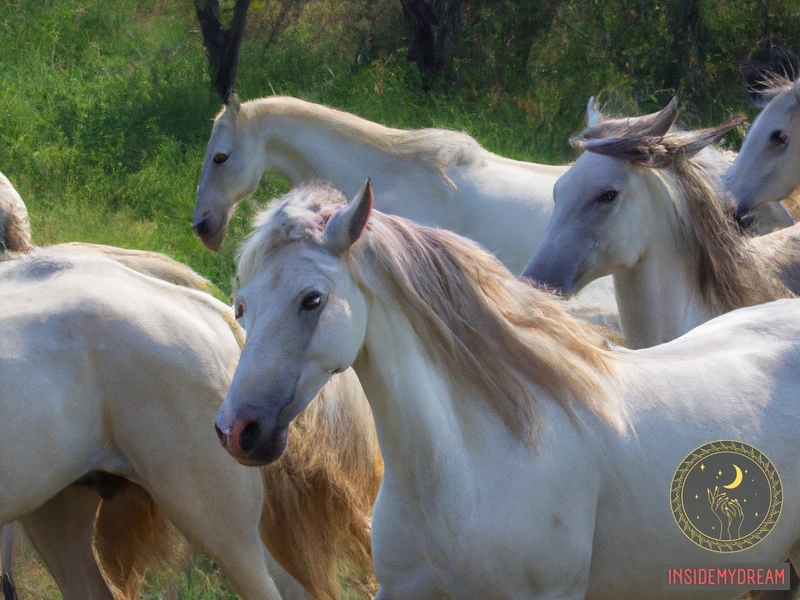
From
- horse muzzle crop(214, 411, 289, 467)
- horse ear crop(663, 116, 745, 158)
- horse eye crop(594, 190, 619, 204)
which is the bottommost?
horse muzzle crop(214, 411, 289, 467)

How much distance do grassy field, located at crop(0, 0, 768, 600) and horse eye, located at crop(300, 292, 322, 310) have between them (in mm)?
4408

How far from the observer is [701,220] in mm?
3451

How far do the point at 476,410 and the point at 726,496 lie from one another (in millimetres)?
725

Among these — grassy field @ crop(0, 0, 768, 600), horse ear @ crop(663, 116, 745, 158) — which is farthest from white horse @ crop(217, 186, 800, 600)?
grassy field @ crop(0, 0, 768, 600)

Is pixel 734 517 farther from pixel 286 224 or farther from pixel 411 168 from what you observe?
pixel 411 168

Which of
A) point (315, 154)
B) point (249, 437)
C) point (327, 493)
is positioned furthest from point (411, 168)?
point (249, 437)

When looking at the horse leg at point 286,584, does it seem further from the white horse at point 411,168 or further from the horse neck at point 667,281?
the white horse at point 411,168

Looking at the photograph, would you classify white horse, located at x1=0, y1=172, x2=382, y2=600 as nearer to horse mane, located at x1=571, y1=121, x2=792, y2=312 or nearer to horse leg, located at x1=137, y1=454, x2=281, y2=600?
horse leg, located at x1=137, y1=454, x2=281, y2=600

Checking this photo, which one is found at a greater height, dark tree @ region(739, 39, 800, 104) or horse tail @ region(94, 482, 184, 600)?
dark tree @ region(739, 39, 800, 104)

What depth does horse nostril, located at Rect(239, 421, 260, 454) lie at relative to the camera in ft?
6.82

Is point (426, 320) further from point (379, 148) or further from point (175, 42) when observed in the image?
point (175, 42)

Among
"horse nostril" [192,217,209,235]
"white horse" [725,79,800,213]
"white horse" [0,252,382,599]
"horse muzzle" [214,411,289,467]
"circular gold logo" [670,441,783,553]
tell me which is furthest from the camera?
"horse nostril" [192,217,209,235]

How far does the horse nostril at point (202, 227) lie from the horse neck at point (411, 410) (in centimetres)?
376

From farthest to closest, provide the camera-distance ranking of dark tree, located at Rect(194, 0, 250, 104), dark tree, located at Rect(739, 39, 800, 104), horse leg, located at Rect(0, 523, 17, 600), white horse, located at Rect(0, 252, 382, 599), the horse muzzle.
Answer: dark tree, located at Rect(194, 0, 250, 104), dark tree, located at Rect(739, 39, 800, 104), horse leg, located at Rect(0, 523, 17, 600), white horse, located at Rect(0, 252, 382, 599), the horse muzzle
